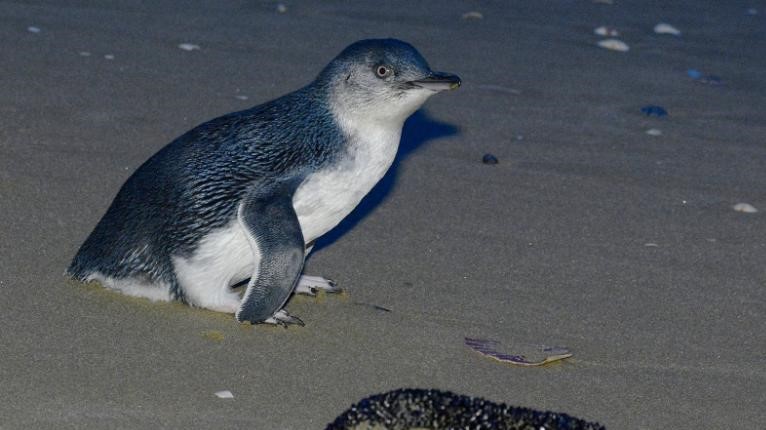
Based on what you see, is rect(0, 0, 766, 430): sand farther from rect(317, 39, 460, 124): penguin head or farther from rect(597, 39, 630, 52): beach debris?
rect(317, 39, 460, 124): penguin head

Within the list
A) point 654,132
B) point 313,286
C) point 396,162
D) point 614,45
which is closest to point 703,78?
point 614,45

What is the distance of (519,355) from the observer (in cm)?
396

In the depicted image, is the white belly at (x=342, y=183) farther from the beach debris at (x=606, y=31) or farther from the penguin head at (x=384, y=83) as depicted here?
the beach debris at (x=606, y=31)

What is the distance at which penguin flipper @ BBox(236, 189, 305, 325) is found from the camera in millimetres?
3771

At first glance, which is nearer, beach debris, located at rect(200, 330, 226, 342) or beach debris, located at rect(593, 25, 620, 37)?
beach debris, located at rect(200, 330, 226, 342)

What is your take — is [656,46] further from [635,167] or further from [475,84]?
[635,167]

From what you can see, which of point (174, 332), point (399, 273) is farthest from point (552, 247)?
point (174, 332)

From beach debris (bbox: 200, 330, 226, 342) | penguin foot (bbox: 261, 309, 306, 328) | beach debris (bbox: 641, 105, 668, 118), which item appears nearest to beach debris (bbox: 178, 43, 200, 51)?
beach debris (bbox: 641, 105, 668, 118)

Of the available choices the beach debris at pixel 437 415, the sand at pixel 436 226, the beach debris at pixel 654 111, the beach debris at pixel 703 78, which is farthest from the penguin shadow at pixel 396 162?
the beach debris at pixel 703 78

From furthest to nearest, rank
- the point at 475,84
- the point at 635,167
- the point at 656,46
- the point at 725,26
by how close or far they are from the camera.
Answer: the point at 725,26
the point at 656,46
the point at 475,84
the point at 635,167

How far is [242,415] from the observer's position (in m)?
3.42

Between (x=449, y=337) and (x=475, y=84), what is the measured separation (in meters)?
3.34

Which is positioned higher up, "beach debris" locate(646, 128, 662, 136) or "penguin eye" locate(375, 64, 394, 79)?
"penguin eye" locate(375, 64, 394, 79)

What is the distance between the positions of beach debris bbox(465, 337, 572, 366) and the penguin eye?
3.08 ft
